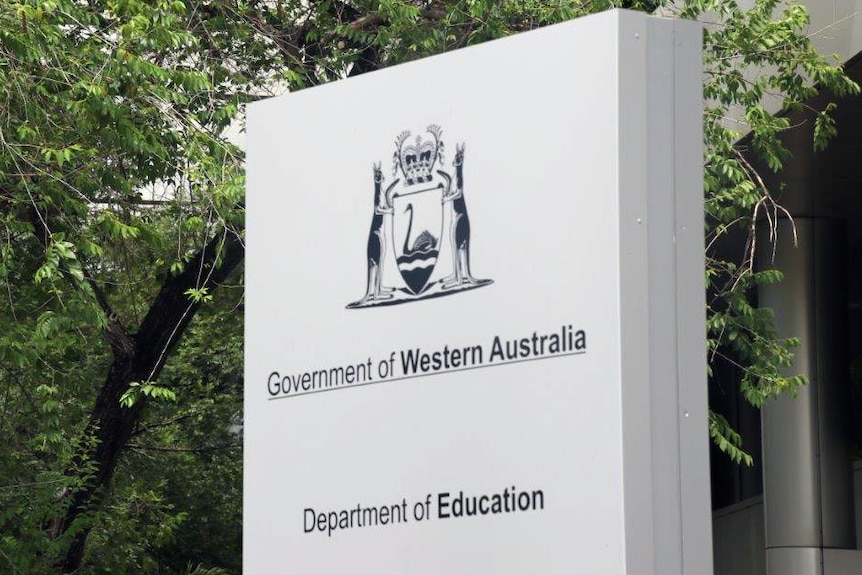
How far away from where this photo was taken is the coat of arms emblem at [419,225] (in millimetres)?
3260

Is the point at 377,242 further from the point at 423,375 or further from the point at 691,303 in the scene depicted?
the point at 691,303

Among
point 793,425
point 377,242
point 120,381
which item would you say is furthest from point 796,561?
point 377,242

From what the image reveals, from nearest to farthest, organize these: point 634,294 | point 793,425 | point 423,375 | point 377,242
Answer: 1. point 634,294
2. point 423,375
3. point 377,242
4. point 793,425

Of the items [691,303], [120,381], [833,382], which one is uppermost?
[833,382]

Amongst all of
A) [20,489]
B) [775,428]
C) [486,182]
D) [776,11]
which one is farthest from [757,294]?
[486,182]

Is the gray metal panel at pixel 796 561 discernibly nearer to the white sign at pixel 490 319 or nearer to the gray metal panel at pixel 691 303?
the white sign at pixel 490 319

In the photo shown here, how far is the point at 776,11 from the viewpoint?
1230 centimetres

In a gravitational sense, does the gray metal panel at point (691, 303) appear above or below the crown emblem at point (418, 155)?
below

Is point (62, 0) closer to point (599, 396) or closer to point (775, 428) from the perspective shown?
point (599, 396)

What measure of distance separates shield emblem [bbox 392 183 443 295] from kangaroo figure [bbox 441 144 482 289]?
0.04 meters

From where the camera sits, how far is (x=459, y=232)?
10.7 feet

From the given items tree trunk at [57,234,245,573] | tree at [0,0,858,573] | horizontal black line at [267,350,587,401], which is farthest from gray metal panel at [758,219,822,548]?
horizontal black line at [267,350,587,401]

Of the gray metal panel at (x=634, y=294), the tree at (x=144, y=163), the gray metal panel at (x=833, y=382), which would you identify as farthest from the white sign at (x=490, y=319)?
the gray metal panel at (x=833, y=382)

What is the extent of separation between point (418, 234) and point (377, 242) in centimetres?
14
